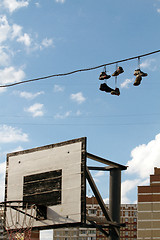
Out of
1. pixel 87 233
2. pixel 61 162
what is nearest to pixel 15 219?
pixel 61 162

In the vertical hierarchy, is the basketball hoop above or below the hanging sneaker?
below

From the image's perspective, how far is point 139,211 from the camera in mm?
87875

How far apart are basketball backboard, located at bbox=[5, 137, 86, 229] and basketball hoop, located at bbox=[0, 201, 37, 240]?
214mm

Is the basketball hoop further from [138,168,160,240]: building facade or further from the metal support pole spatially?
[138,168,160,240]: building facade

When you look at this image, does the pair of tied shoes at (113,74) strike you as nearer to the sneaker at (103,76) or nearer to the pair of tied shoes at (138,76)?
the sneaker at (103,76)

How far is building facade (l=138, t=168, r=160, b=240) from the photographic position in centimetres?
8612

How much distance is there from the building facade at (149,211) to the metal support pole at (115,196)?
226 feet

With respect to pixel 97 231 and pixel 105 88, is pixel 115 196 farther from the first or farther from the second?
pixel 97 231

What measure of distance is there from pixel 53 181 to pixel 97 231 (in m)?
106

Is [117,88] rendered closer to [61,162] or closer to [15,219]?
[61,162]

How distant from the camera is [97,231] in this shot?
12012 centimetres

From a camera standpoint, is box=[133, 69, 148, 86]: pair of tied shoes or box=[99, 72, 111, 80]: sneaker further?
box=[99, 72, 111, 80]: sneaker

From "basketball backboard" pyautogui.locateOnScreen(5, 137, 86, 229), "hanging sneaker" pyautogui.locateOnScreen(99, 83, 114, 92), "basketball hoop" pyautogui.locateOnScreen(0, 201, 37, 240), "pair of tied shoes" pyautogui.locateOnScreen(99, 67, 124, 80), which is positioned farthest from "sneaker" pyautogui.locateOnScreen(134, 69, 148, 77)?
"basketball hoop" pyautogui.locateOnScreen(0, 201, 37, 240)

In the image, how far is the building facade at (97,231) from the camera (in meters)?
118
